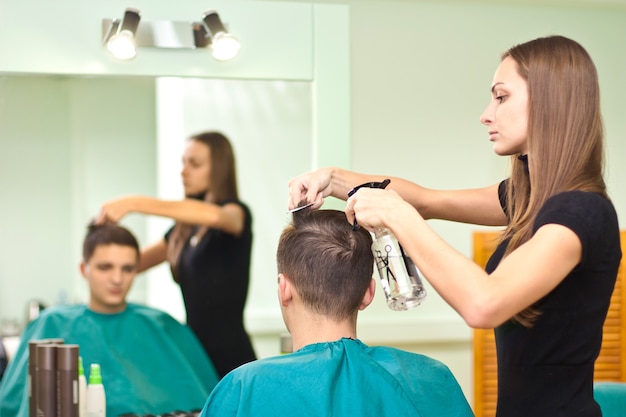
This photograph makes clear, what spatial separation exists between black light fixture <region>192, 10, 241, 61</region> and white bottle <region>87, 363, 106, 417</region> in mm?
950

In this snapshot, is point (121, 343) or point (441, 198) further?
point (121, 343)

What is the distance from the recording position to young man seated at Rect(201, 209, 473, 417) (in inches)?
59.2

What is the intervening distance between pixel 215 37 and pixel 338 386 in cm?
113

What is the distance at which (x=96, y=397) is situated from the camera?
205cm

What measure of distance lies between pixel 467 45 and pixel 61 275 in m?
1.71

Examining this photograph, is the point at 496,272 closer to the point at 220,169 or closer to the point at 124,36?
the point at 220,169

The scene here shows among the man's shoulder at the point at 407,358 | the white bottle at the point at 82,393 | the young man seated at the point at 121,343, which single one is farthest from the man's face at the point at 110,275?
the man's shoulder at the point at 407,358

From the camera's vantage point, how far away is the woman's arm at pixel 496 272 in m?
1.32

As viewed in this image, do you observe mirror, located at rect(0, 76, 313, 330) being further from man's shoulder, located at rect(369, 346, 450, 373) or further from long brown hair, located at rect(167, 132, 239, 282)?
man's shoulder, located at rect(369, 346, 450, 373)

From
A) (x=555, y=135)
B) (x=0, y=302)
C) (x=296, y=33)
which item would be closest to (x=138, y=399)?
(x=0, y=302)

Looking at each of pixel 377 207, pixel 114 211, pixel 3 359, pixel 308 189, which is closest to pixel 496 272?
pixel 377 207

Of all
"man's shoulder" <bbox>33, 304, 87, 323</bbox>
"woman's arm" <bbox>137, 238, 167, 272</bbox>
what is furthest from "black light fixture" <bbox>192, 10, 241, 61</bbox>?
"man's shoulder" <bbox>33, 304, 87, 323</bbox>

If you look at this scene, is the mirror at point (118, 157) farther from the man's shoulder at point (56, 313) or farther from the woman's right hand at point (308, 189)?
the woman's right hand at point (308, 189)

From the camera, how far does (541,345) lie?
59.4 inches
